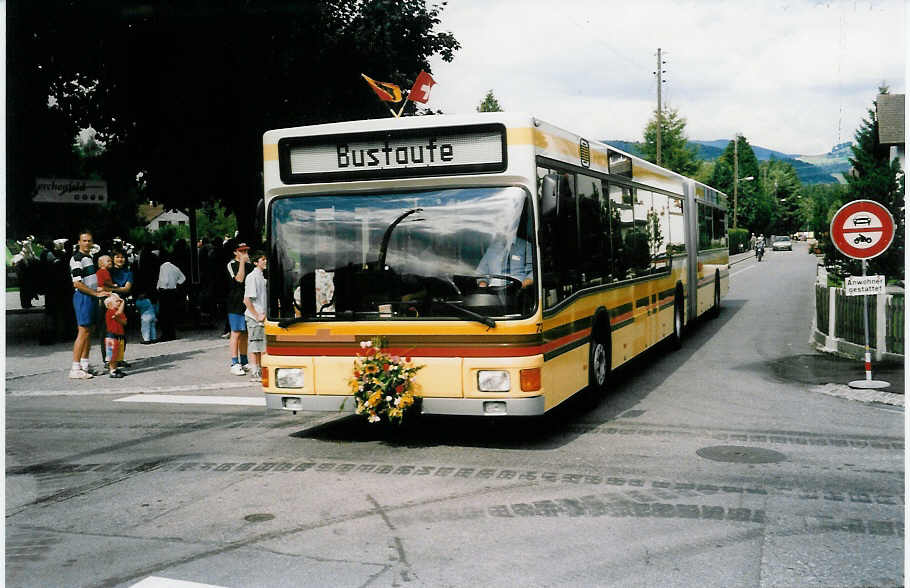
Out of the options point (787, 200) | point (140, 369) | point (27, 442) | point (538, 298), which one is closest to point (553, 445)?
point (538, 298)

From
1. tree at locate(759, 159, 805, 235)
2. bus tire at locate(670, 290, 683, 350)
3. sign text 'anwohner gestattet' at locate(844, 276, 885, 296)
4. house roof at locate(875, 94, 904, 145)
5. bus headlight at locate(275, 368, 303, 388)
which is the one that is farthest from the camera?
tree at locate(759, 159, 805, 235)

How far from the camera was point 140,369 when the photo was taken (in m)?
14.1

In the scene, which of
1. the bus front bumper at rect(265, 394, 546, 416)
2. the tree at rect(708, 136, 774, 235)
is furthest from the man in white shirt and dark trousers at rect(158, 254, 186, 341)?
the tree at rect(708, 136, 774, 235)

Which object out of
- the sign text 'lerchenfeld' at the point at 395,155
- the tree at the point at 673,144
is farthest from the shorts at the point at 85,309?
the tree at the point at 673,144

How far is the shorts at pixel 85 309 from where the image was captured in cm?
1264

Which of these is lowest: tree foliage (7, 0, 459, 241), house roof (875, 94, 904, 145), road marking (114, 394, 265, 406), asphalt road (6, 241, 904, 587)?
asphalt road (6, 241, 904, 587)

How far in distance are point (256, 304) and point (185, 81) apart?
8.45 meters

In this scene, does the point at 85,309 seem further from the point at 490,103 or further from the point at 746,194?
the point at 746,194

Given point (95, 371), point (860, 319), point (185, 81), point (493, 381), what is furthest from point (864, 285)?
point (185, 81)

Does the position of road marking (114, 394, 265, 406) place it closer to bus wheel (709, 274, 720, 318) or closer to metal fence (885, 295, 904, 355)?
metal fence (885, 295, 904, 355)

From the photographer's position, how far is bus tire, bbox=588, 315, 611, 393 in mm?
9586

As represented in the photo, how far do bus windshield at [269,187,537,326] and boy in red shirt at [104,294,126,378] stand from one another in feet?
18.3

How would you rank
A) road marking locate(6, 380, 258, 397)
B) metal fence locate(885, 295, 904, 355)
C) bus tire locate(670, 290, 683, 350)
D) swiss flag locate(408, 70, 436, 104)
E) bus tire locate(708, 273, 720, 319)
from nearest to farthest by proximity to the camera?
road marking locate(6, 380, 258, 397) < metal fence locate(885, 295, 904, 355) < swiss flag locate(408, 70, 436, 104) < bus tire locate(670, 290, 683, 350) < bus tire locate(708, 273, 720, 319)

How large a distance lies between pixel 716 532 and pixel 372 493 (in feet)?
7.73
